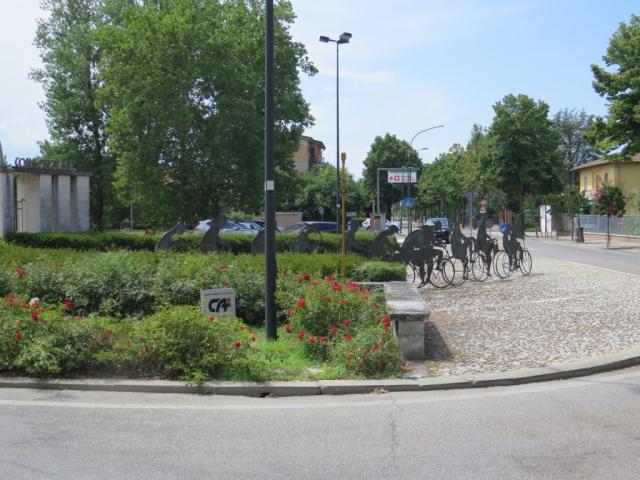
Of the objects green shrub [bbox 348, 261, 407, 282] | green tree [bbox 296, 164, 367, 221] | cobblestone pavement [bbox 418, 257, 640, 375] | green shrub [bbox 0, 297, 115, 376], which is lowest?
cobblestone pavement [bbox 418, 257, 640, 375]

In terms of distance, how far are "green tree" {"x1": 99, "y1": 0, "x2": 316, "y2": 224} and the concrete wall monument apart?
5.76 meters

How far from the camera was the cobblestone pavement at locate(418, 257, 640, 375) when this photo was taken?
8.06 metres

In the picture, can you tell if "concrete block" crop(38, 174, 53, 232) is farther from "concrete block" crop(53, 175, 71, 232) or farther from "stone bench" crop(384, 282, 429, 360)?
"stone bench" crop(384, 282, 429, 360)

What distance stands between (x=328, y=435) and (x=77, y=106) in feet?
117

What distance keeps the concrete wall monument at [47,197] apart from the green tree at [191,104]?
5.76 metres

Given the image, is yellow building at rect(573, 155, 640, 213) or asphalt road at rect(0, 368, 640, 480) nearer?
asphalt road at rect(0, 368, 640, 480)

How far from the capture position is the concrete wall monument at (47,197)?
2091cm

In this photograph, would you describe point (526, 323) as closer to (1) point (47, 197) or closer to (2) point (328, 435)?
(2) point (328, 435)

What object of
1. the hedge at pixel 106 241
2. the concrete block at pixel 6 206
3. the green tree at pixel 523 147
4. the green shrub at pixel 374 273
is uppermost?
the green tree at pixel 523 147

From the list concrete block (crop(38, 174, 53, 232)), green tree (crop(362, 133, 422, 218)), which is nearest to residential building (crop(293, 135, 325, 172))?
green tree (crop(362, 133, 422, 218))

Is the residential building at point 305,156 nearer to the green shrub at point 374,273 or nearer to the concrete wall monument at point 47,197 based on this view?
the concrete wall monument at point 47,197

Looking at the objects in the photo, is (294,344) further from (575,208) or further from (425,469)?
(575,208)

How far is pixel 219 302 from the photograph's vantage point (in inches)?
349

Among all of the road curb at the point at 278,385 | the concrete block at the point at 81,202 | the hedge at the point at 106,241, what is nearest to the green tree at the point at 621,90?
the hedge at the point at 106,241
